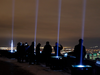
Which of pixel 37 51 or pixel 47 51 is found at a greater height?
pixel 47 51

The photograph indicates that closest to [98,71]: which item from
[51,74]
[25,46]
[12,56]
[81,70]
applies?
[81,70]

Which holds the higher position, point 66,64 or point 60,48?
point 60,48

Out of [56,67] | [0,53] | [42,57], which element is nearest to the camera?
[56,67]

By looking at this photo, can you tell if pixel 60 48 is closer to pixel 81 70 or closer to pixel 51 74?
pixel 51 74

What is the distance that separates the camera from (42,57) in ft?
38.1

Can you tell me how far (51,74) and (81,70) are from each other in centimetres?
280

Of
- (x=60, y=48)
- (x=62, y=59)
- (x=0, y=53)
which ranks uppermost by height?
(x=60, y=48)

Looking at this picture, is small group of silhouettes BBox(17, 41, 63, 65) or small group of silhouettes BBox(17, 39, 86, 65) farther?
small group of silhouettes BBox(17, 41, 63, 65)

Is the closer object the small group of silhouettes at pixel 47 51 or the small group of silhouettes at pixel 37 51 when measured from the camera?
the small group of silhouettes at pixel 47 51

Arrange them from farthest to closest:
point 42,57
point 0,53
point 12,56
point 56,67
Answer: point 0,53 < point 12,56 < point 42,57 < point 56,67

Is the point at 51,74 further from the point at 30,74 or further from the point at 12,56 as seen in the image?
the point at 12,56

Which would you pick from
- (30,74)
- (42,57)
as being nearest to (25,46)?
(42,57)

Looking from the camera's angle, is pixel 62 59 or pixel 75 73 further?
pixel 62 59

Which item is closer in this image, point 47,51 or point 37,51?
point 47,51
